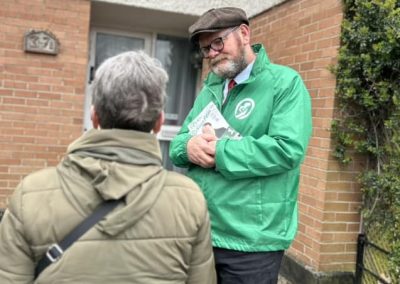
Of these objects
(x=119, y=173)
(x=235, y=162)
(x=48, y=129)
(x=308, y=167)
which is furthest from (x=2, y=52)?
(x=119, y=173)

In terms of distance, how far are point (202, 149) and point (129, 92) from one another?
790 millimetres

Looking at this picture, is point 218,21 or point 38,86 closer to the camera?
point 218,21

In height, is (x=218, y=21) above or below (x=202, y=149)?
above

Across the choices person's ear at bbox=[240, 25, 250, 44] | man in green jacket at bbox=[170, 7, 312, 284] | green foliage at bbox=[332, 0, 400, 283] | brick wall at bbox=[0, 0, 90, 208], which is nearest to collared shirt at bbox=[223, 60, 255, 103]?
man in green jacket at bbox=[170, 7, 312, 284]

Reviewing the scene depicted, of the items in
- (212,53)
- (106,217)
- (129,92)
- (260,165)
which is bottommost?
(106,217)

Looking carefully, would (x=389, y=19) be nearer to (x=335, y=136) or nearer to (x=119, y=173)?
(x=335, y=136)

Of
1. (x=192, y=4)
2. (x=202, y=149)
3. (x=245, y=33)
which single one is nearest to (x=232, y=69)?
(x=245, y=33)

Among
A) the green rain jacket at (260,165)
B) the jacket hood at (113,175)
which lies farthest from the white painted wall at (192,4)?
the jacket hood at (113,175)

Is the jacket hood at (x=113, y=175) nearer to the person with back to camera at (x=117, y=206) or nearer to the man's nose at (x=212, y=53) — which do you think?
the person with back to camera at (x=117, y=206)

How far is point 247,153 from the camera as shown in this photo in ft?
6.69

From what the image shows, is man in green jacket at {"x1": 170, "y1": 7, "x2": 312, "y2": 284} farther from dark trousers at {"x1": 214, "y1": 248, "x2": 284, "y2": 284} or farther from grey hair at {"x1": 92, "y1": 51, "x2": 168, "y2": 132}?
grey hair at {"x1": 92, "y1": 51, "x2": 168, "y2": 132}

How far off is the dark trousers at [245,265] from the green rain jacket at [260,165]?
0.04 meters

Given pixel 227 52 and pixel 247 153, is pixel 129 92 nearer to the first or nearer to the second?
pixel 247 153

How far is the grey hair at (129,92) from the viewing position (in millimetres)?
1394
